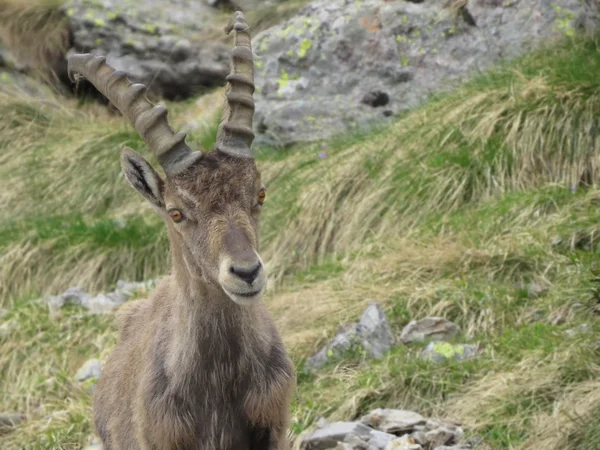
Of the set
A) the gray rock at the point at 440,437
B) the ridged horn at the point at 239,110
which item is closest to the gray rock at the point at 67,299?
the gray rock at the point at 440,437

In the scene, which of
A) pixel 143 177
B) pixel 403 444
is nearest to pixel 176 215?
pixel 143 177

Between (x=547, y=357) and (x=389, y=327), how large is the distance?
5.33 feet

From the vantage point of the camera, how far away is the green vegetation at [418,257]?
26.5 feet

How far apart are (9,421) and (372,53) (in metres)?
6.42

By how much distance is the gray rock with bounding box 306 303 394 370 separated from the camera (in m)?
8.94

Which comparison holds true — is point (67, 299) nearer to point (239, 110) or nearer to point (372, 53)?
point (372, 53)

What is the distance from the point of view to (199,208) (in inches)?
233

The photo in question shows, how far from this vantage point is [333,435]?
759 centimetres

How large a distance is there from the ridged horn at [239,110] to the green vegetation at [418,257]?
2.62 metres

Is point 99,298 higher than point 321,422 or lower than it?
lower

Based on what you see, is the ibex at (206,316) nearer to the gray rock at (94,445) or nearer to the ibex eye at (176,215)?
the ibex eye at (176,215)

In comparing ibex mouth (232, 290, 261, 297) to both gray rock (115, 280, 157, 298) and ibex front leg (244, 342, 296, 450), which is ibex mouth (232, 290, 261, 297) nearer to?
ibex front leg (244, 342, 296, 450)

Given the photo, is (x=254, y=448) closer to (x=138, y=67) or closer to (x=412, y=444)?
(x=412, y=444)

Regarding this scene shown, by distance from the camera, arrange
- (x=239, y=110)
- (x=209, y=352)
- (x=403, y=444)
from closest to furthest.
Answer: (x=209, y=352) → (x=239, y=110) → (x=403, y=444)
